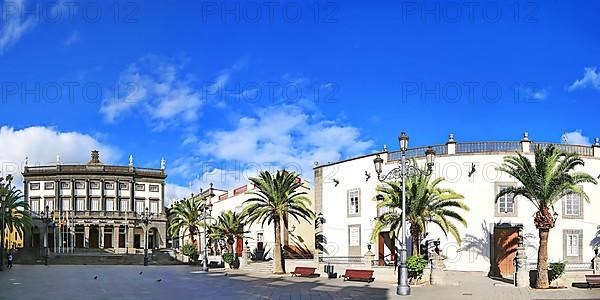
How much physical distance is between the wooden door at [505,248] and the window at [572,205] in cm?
354

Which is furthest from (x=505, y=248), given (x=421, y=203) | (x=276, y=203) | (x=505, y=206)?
(x=276, y=203)

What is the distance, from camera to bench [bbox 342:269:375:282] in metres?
31.2

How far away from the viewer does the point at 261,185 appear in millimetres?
40156

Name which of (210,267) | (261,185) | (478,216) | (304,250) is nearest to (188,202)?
(210,267)

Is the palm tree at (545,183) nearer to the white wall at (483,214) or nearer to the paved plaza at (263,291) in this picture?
the paved plaza at (263,291)

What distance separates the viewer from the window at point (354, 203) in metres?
42.0

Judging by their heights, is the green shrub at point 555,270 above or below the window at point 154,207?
below

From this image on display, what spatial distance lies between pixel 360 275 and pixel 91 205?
56.8 metres

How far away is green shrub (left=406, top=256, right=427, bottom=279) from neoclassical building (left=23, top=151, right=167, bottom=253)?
2125 inches

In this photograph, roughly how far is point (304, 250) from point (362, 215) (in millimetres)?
11629

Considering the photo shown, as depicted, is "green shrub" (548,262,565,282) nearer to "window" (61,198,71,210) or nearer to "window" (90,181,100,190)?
"window" (90,181,100,190)

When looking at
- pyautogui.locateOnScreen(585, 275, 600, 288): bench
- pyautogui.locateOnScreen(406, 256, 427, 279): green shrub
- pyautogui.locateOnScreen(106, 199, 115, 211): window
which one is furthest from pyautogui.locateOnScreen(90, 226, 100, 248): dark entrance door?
pyautogui.locateOnScreen(585, 275, 600, 288): bench

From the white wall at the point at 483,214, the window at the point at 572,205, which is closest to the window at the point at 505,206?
the white wall at the point at 483,214

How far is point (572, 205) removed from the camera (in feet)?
121
